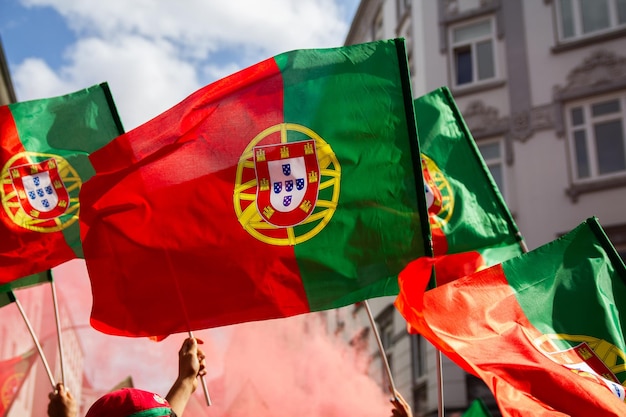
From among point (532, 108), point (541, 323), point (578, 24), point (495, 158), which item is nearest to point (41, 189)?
point (541, 323)

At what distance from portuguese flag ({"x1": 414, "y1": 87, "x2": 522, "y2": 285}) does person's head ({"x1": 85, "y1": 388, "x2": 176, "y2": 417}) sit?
412 centimetres

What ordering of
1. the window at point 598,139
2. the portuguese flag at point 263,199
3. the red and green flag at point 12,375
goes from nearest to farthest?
the portuguese flag at point 263,199, the red and green flag at point 12,375, the window at point 598,139

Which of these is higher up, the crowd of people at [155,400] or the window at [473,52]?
the window at [473,52]

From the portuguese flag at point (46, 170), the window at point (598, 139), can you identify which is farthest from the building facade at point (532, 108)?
the portuguese flag at point (46, 170)

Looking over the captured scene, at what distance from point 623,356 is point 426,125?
3152 millimetres

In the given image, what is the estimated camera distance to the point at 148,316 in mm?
4289

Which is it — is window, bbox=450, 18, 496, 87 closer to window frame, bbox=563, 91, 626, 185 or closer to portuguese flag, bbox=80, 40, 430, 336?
window frame, bbox=563, 91, 626, 185

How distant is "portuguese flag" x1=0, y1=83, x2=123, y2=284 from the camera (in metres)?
5.51

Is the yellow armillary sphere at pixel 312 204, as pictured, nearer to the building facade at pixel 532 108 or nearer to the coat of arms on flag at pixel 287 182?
the coat of arms on flag at pixel 287 182

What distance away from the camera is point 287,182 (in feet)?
14.1

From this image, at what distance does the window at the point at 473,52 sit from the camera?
17250 millimetres

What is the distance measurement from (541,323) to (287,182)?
1465mm

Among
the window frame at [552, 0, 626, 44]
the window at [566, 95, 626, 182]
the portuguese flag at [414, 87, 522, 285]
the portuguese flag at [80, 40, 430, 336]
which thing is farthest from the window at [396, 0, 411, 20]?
the portuguese flag at [80, 40, 430, 336]

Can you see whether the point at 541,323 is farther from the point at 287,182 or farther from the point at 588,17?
the point at 588,17
